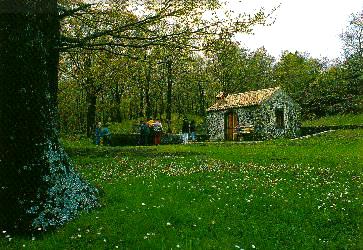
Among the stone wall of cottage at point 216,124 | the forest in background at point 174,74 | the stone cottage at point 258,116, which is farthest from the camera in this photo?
the stone wall of cottage at point 216,124

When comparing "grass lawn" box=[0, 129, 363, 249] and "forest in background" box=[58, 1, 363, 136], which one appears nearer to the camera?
"grass lawn" box=[0, 129, 363, 249]

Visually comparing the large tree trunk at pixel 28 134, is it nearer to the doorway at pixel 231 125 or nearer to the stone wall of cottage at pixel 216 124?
the doorway at pixel 231 125

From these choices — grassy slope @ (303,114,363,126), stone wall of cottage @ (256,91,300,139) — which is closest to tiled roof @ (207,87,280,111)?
stone wall of cottage @ (256,91,300,139)

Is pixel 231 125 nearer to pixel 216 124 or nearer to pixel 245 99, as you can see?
pixel 216 124

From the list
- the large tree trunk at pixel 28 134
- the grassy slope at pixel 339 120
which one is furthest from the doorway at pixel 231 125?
the large tree trunk at pixel 28 134

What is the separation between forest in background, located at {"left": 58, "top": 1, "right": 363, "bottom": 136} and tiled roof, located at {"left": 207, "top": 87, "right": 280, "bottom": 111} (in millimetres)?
3618

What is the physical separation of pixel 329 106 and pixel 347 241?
5356cm

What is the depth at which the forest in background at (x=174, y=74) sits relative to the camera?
15.7 metres

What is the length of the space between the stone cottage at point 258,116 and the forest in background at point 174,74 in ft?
19.3

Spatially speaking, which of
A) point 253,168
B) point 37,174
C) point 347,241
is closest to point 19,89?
point 37,174

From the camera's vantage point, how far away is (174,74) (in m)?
53.2

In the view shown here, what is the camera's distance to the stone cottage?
150 feet

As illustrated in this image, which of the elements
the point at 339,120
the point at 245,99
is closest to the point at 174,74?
the point at 245,99

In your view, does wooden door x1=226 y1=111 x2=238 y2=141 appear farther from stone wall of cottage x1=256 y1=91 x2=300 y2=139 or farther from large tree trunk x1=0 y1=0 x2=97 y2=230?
large tree trunk x1=0 y1=0 x2=97 y2=230
